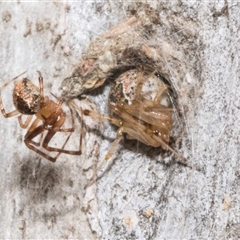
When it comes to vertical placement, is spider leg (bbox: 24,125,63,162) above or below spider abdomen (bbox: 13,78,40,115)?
below

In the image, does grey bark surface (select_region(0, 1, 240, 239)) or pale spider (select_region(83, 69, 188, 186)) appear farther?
pale spider (select_region(83, 69, 188, 186))

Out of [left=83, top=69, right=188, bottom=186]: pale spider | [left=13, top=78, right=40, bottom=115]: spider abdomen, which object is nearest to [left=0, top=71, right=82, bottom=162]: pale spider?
[left=13, top=78, right=40, bottom=115]: spider abdomen

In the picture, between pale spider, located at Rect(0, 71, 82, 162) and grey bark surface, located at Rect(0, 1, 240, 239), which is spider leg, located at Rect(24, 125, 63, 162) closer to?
pale spider, located at Rect(0, 71, 82, 162)

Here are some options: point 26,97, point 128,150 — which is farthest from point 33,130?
point 128,150

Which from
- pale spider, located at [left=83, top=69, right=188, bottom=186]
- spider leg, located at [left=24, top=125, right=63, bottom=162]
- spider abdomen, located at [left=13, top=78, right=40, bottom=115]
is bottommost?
spider leg, located at [left=24, top=125, right=63, bottom=162]

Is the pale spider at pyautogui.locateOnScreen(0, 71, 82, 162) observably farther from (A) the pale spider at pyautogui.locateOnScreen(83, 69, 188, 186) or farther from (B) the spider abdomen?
(A) the pale spider at pyautogui.locateOnScreen(83, 69, 188, 186)

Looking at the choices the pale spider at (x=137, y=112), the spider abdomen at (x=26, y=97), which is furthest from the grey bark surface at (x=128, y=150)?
the spider abdomen at (x=26, y=97)

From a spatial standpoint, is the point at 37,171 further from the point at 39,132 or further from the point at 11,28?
the point at 11,28
